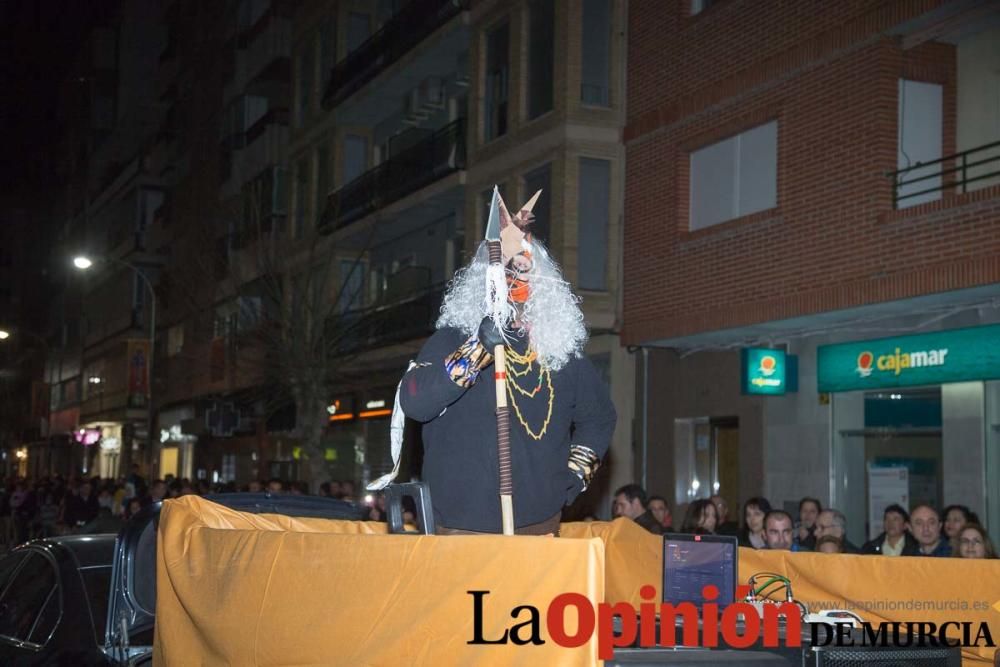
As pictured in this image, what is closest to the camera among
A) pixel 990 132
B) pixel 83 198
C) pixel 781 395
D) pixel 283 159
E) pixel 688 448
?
pixel 990 132

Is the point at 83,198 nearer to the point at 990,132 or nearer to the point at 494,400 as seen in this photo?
the point at 990,132

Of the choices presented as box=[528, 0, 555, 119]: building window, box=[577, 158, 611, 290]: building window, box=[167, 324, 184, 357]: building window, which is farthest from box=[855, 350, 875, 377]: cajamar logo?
box=[167, 324, 184, 357]: building window

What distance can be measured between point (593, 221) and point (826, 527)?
30.7 feet

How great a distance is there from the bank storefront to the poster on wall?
12mm

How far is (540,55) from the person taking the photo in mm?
21562

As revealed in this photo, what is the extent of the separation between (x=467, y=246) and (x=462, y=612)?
1959 cm

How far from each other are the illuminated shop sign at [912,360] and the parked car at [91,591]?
357 inches

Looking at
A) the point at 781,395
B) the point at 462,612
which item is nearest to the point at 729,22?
the point at 781,395

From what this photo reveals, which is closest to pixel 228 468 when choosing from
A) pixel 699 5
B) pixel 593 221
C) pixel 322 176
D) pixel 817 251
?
pixel 322 176

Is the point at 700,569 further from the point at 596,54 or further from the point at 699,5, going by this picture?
the point at 596,54

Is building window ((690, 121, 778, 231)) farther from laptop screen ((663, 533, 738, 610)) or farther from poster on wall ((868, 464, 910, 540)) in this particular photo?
laptop screen ((663, 533, 738, 610))

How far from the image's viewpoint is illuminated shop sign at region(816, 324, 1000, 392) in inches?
555

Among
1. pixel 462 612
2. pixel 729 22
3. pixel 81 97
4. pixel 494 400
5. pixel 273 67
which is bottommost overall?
pixel 462 612

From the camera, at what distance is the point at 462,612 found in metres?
3.61
